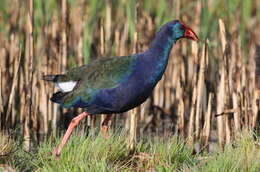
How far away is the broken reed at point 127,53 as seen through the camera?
512 centimetres

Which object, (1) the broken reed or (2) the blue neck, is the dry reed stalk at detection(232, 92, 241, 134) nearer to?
(1) the broken reed

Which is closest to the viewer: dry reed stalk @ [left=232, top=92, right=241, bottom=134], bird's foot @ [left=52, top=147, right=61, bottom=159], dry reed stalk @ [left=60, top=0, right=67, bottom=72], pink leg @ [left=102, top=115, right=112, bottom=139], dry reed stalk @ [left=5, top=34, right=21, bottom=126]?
bird's foot @ [left=52, top=147, right=61, bottom=159]

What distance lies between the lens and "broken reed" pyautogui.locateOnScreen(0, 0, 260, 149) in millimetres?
5117

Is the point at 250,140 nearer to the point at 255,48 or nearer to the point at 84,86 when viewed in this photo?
the point at 84,86

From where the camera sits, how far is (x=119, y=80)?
4.55 meters

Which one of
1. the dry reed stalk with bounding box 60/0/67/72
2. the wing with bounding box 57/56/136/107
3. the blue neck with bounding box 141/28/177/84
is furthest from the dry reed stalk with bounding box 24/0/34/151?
the blue neck with bounding box 141/28/177/84

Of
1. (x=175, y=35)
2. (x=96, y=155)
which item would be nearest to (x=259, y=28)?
(x=175, y=35)

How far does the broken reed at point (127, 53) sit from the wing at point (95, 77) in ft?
1.28

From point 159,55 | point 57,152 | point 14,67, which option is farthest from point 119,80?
point 14,67

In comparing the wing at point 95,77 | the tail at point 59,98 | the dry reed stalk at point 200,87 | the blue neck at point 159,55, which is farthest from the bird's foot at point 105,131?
the dry reed stalk at point 200,87

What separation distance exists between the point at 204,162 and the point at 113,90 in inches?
34.9

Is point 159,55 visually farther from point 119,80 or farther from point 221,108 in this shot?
point 221,108

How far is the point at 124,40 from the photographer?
6594 millimetres

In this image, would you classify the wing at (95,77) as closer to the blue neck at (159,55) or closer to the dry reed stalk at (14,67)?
the blue neck at (159,55)
